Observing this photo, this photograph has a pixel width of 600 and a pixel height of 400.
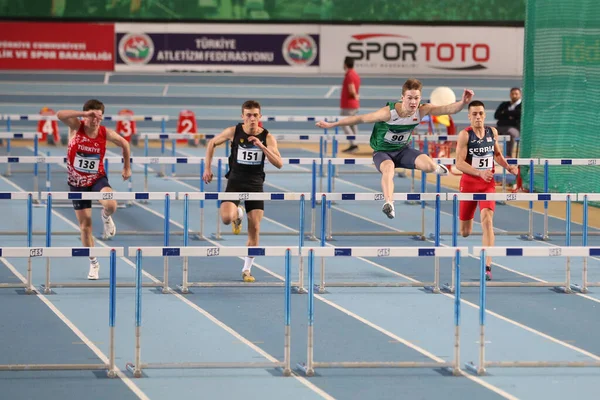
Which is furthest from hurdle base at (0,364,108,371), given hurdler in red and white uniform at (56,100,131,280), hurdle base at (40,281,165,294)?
hurdler in red and white uniform at (56,100,131,280)

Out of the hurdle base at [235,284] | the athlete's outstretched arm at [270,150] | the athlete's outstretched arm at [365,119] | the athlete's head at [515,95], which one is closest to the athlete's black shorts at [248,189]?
the athlete's outstretched arm at [270,150]

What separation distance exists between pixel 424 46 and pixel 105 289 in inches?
741

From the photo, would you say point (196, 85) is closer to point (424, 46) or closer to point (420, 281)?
point (424, 46)

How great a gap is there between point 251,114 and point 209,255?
3265 millimetres

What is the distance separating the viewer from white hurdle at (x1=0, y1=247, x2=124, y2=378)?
24.8 ft

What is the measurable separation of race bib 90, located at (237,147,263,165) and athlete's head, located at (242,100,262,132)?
0.61ft

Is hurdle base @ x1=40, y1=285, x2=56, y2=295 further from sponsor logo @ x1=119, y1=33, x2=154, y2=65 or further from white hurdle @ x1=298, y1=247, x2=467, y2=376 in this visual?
sponsor logo @ x1=119, y1=33, x2=154, y2=65

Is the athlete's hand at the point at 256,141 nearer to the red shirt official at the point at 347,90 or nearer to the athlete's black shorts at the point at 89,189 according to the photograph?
the athlete's black shorts at the point at 89,189

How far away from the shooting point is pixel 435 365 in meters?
8.08

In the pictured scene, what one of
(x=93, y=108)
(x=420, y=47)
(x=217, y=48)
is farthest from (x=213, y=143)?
(x=420, y=47)

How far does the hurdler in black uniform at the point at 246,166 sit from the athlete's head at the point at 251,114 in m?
0.09

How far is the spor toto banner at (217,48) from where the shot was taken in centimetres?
2836

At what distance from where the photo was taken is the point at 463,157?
11492 mm

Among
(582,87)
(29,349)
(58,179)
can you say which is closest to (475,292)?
(29,349)
